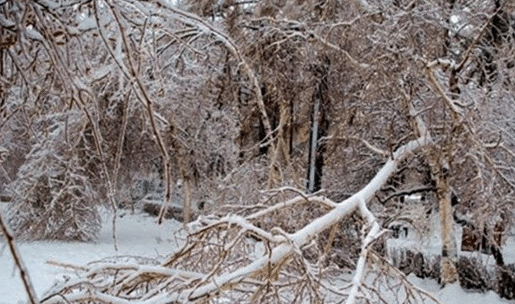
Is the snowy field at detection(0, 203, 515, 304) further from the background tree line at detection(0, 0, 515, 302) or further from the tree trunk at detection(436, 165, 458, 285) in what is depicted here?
the background tree line at detection(0, 0, 515, 302)

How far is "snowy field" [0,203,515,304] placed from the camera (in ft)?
27.0

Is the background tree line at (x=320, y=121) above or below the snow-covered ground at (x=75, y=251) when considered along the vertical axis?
above

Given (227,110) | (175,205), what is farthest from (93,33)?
(175,205)

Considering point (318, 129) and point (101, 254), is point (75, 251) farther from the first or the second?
point (318, 129)

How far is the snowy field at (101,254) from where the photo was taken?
8234 millimetres

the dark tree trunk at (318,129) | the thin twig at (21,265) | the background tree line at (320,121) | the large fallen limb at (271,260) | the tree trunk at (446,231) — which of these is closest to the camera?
the thin twig at (21,265)

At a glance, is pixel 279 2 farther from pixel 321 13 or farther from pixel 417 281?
pixel 417 281

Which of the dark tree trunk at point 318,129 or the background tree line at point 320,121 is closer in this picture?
the background tree line at point 320,121

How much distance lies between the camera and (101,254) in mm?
10719

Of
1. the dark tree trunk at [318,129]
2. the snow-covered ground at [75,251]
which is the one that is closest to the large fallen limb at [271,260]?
the snow-covered ground at [75,251]

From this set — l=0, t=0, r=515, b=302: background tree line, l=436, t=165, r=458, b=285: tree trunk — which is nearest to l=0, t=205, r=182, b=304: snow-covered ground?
l=0, t=0, r=515, b=302: background tree line

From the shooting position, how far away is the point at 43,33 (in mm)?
1146

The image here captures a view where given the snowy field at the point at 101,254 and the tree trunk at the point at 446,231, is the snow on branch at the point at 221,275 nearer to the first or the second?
the snowy field at the point at 101,254

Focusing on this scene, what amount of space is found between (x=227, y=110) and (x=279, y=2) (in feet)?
8.39
